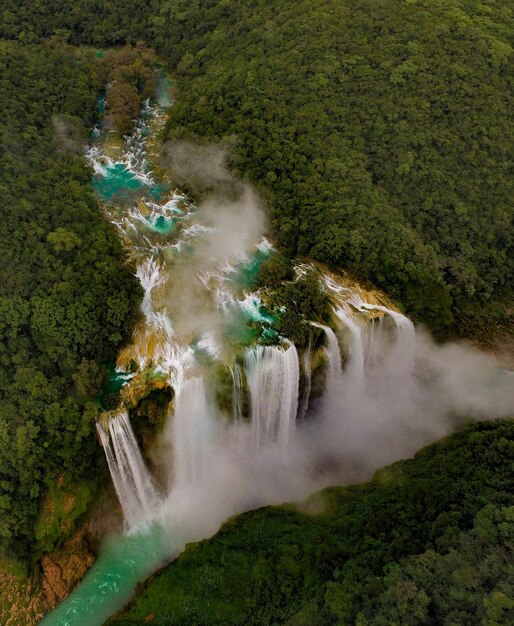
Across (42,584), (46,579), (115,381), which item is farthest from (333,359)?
(42,584)

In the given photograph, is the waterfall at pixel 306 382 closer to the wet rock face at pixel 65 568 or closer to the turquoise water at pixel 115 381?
the turquoise water at pixel 115 381

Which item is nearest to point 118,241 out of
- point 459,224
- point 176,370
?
point 176,370

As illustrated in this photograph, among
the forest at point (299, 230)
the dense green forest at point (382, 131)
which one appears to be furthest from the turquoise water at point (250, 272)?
the dense green forest at point (382, 131)

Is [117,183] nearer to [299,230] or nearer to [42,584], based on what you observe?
[299,230]

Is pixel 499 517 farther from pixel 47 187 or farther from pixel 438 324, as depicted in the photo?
pixel 47 187

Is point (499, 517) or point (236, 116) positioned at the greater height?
point (236, 116)
